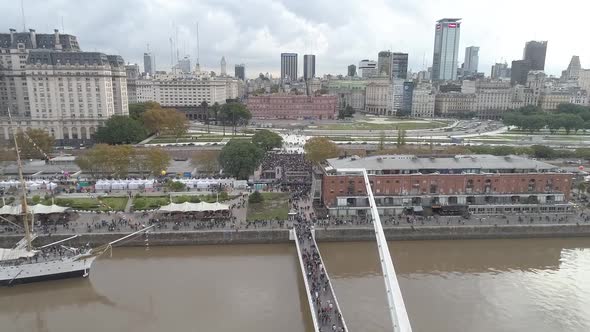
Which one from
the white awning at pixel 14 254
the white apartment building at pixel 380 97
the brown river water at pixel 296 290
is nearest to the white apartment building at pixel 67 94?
the brown river water at pixel 296 290

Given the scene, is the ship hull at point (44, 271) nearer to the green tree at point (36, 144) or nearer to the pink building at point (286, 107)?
the green tree at point (36, 144)

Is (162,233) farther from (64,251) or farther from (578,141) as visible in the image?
(578,141)

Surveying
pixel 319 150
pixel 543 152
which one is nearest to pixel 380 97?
pixel 543 152

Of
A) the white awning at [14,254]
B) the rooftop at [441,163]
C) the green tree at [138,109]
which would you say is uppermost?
the green tree at [138,109]

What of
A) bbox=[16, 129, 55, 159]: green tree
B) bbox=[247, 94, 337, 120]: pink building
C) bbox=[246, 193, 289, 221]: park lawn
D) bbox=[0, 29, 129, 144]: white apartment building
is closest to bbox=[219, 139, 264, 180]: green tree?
bbox=[246, 193, 289, 221]: park lawn

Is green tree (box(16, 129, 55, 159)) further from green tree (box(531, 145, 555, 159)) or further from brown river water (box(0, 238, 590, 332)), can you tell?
green tree (box(531, 145, 555, 159))

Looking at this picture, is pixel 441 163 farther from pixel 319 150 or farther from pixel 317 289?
pixel 317 289

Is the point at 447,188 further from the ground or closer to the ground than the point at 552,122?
closer to the ground
